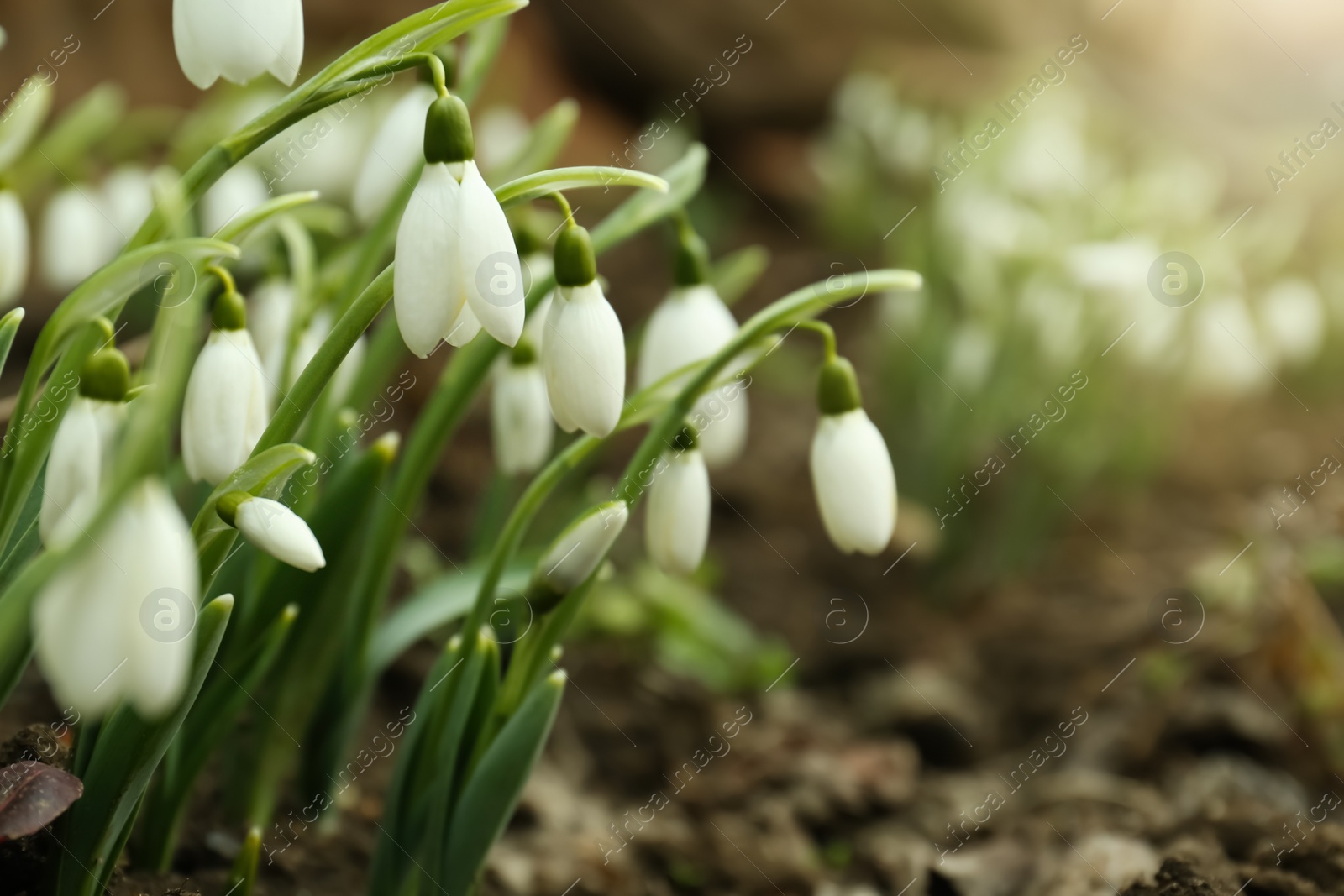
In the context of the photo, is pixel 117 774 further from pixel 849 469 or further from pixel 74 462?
pixel 849 469

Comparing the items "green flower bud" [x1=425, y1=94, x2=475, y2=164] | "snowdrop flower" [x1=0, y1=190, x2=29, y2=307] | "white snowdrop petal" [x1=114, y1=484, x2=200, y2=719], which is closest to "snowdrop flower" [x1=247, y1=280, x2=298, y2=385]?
"snowdrop flower" [x1=0, y1=190, x2=29, y2=307]

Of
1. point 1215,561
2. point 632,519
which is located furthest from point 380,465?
point 1215,561

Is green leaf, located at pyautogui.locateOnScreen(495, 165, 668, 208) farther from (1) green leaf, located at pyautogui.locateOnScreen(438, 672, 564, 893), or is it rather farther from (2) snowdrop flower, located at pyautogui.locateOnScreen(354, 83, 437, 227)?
(1) green leaf, located at pyautogui.locateOnScreen(438, 672, 564, 893)

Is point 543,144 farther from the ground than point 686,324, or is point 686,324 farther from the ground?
point 543,144

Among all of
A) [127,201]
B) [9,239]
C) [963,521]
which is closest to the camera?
[9,239]

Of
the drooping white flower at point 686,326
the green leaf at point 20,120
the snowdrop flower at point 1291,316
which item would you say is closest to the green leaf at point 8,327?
the green leaf at point 20,120

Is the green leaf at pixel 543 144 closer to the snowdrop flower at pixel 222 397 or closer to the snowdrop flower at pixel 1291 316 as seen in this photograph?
the snowdrop flower at pixel 222 397

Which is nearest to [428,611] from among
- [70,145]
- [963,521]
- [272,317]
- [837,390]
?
[272,317]
